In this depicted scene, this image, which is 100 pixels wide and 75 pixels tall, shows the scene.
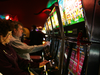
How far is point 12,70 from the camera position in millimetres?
1318

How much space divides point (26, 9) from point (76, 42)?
5.75 metres

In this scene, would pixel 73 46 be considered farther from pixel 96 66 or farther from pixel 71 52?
pixel 96 66

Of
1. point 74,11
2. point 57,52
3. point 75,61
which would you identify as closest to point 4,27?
point 74,11

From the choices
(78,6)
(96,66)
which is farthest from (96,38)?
(78,6)

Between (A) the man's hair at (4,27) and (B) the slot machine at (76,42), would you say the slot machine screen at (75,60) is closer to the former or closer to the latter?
(B) the slot machine at (76,42)

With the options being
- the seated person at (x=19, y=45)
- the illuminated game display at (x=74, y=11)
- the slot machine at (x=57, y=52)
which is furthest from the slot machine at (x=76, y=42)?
the seated person at (x=19, y=45)

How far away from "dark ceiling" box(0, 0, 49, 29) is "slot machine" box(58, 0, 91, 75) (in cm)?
499

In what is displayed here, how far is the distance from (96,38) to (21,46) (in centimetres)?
146

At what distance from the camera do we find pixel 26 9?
6.28m

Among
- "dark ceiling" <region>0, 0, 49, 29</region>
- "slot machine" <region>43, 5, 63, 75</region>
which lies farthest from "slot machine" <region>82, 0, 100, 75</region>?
"dark ceiling" <region>0, 0, 49, 29</region>

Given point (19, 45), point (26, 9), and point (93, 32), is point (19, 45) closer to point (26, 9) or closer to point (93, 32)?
point (93, 32)

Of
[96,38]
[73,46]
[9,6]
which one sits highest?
[9,6]

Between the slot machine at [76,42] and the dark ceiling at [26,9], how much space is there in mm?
4991

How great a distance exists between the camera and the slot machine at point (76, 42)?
0.98m
